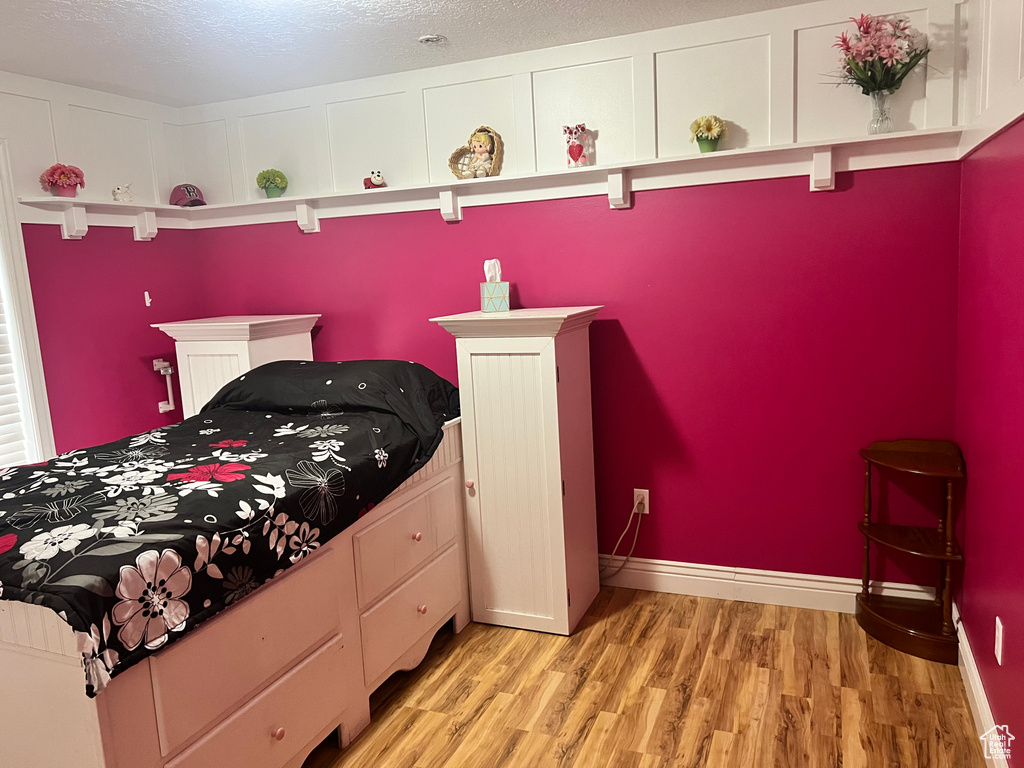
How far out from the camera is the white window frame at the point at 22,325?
302 centimetres

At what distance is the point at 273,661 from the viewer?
2.00 metres

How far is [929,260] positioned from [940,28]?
0.80 metres

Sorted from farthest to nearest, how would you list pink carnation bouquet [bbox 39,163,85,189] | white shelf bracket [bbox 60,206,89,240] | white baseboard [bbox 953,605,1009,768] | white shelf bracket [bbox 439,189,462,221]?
white shelf bracket [bbox 439,189,462,221] < white shelf bracket [bbox 60,206,89,240] < pink carnation bouquet [bbox 39,163,85,189] < white baseboard [bbox 953,605,1009,768]

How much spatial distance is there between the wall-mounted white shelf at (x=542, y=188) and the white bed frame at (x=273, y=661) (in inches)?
43.1

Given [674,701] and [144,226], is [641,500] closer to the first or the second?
[674,701]

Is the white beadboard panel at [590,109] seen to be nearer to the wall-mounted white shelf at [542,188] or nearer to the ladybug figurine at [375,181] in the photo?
the wall-mounted white shelf at [542,188]

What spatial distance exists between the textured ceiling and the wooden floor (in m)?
2.36

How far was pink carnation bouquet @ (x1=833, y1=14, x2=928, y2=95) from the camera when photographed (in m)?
2.56

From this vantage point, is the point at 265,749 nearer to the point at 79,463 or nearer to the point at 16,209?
the point at 79,463

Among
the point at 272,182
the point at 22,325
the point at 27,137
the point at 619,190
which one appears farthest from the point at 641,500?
the point at 27,137

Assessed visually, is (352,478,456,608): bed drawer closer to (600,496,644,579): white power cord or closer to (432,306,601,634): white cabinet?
(432,306,601,634): white cabinet

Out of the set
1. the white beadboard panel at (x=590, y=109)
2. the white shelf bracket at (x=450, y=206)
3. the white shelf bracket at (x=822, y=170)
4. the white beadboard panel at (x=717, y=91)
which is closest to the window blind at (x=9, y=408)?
the white shelf bracket at (x=450, y=206)

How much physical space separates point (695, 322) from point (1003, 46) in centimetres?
137

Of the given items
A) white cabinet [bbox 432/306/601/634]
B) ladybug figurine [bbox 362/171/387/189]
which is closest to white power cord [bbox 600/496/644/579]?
white cabinet [bbox 432/306/601/634]
